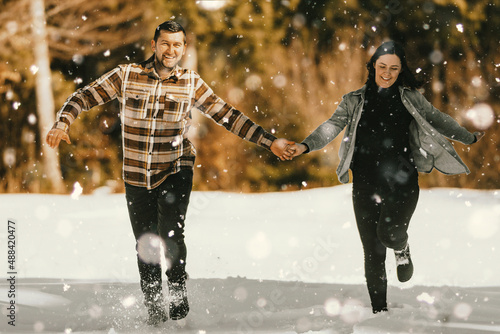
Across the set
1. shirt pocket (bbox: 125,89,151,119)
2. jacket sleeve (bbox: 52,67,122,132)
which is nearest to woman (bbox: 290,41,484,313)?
shirt pocket (bbox: 125,89,151,119)

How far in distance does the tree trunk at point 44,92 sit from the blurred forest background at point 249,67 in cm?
2

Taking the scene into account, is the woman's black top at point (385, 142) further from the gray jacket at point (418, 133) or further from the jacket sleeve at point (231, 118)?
the jacket sleeve at point (231, 118)

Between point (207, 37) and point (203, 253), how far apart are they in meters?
4.11

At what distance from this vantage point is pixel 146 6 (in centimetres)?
862

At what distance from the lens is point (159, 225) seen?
3.38m

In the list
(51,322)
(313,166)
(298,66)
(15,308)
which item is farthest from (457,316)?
(298,66)

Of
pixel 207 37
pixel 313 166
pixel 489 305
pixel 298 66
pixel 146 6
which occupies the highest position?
pixel 146 6

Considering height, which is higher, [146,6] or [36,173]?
[146,6]

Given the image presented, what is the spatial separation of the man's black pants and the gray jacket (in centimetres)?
91

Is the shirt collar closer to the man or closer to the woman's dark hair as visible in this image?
the man

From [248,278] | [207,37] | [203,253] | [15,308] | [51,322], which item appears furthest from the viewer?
[207,37]

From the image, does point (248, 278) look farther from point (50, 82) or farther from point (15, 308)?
point (50, 82)

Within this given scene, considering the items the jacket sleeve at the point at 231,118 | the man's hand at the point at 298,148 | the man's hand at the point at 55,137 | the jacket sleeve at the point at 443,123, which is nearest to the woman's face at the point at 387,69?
the jacket sleeve at the point at 443,123

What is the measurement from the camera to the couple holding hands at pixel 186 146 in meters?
3.26
